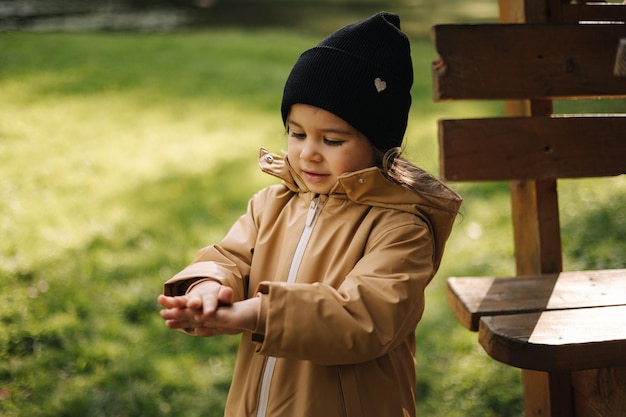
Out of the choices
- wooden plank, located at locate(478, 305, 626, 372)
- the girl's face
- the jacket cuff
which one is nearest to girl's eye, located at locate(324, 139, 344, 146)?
the girl's face

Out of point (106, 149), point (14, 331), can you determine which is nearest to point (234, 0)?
point (106, 149)

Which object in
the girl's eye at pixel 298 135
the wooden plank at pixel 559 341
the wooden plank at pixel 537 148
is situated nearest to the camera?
the wooden plank at pixel 559 341

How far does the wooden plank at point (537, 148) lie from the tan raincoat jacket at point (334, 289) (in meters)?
0.68

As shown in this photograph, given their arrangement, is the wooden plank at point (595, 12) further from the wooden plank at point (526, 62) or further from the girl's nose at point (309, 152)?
the girl's nose at point (309, 152)

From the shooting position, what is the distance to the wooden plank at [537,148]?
8.65 ft

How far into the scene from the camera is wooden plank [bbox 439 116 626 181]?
2.64 meters

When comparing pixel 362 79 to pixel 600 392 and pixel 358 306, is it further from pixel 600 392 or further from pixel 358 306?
pixel 600 392

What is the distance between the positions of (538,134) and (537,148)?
5cm

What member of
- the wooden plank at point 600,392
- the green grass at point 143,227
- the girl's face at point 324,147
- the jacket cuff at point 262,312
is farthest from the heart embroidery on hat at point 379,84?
the green grass at point 143,227

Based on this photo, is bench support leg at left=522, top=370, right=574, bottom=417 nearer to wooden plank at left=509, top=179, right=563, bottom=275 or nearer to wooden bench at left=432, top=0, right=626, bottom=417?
wooden bench at left=432, top=0, right=626, bottom=417

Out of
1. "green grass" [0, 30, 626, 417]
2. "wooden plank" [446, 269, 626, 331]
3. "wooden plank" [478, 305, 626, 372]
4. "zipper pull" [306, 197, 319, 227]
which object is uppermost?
"zipper pull" [306, 197, 319, 227]

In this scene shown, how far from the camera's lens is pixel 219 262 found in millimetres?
2082

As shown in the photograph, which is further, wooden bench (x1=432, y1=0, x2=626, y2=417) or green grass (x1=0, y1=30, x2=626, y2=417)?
green grass (x1=0, y1=30, x2=626, y2=417)

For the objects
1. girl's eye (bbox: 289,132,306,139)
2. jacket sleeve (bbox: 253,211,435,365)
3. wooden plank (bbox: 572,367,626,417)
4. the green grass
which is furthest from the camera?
the green grass
